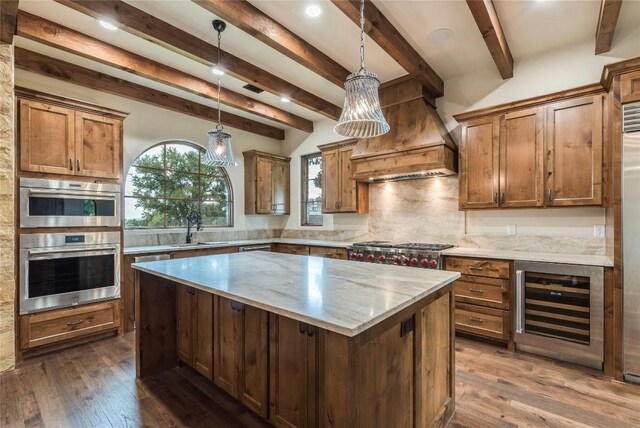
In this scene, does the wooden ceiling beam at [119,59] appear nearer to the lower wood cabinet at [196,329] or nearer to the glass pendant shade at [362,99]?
the lower wood cabinet at [196,329]

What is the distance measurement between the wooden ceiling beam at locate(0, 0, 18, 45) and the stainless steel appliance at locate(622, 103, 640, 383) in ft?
14.8

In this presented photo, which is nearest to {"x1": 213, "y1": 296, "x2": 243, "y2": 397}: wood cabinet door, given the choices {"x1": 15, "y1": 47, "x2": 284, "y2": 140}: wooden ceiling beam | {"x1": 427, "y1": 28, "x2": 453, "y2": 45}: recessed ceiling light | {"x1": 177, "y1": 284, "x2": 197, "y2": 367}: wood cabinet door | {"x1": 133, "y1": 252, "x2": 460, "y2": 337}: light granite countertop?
{"x1": 133, "y1": 252, "x2": 460, "y2": 337}: light granite countertop

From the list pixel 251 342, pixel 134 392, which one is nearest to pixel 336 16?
pixel 251 342

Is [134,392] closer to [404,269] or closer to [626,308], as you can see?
[404,269]

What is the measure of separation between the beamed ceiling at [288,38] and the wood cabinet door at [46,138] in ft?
2.01

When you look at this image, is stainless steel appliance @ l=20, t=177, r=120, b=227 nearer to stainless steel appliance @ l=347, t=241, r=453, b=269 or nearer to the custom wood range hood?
stainless steel appliance @ l=347, t=241, r=453, b=269

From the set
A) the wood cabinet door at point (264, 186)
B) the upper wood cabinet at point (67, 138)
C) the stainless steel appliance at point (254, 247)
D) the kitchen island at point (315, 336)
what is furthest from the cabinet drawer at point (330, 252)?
the upper wood cabinet at point (67, 138)

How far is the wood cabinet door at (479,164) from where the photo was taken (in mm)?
3336

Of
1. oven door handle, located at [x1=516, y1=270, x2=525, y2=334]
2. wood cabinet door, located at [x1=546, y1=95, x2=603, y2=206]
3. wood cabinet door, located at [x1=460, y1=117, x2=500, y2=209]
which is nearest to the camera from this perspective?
wood cabinet door, located at [x1=546, y1=95, x2=603, y2=206]

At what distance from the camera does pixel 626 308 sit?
7.86 feet

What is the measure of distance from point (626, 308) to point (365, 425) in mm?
2489

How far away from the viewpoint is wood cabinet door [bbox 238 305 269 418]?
5.81 ft

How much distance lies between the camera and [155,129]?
444 cm

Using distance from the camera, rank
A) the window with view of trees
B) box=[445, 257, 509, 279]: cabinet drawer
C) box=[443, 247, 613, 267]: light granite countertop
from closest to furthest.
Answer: box=[443, 247, 613, 267]: light granite countertop
box=[445, 257, 509, 279]: cabinet drawer
the window with view of trees
